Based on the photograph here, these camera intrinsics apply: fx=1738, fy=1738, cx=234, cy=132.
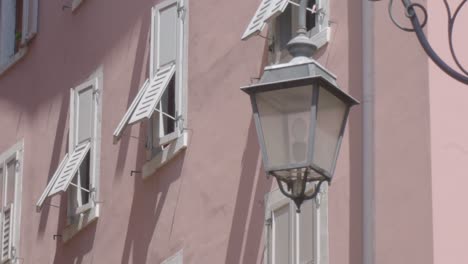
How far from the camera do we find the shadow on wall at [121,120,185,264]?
1575 cm

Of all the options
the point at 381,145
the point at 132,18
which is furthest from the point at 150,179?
the point at 381,145

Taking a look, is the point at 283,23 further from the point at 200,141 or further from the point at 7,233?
the point at 7,233

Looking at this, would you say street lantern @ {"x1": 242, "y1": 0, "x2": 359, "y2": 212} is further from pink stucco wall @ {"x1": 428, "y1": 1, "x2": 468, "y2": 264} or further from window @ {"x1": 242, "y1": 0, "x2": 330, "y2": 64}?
window @ {"x1": 242, "y1": 0, "x2": 330, "y2": 64}

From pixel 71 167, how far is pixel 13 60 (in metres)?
3.62

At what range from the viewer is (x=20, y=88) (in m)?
20.3

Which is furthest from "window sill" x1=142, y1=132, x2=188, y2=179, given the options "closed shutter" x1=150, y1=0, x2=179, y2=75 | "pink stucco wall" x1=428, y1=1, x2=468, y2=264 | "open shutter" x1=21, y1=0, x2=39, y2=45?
"open shutter" x1=21, y1=0, x2=39, y2=45

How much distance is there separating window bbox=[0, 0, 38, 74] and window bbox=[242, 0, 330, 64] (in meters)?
6.81

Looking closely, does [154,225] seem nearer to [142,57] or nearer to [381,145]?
[142,57]

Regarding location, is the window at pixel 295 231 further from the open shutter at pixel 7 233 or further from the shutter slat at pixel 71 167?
A: the open shutter at pixel 7 233

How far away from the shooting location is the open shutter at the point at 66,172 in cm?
1736

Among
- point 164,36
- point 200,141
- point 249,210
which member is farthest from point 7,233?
point 249,210

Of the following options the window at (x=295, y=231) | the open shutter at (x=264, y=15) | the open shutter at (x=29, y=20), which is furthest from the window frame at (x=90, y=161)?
the open shutter at (x=264, y=15)

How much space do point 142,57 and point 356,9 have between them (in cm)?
446

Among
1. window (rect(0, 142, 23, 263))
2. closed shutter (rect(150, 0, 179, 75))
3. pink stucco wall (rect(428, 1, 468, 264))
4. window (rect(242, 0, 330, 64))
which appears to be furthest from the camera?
window (rect(0, 142, 23, 263))
